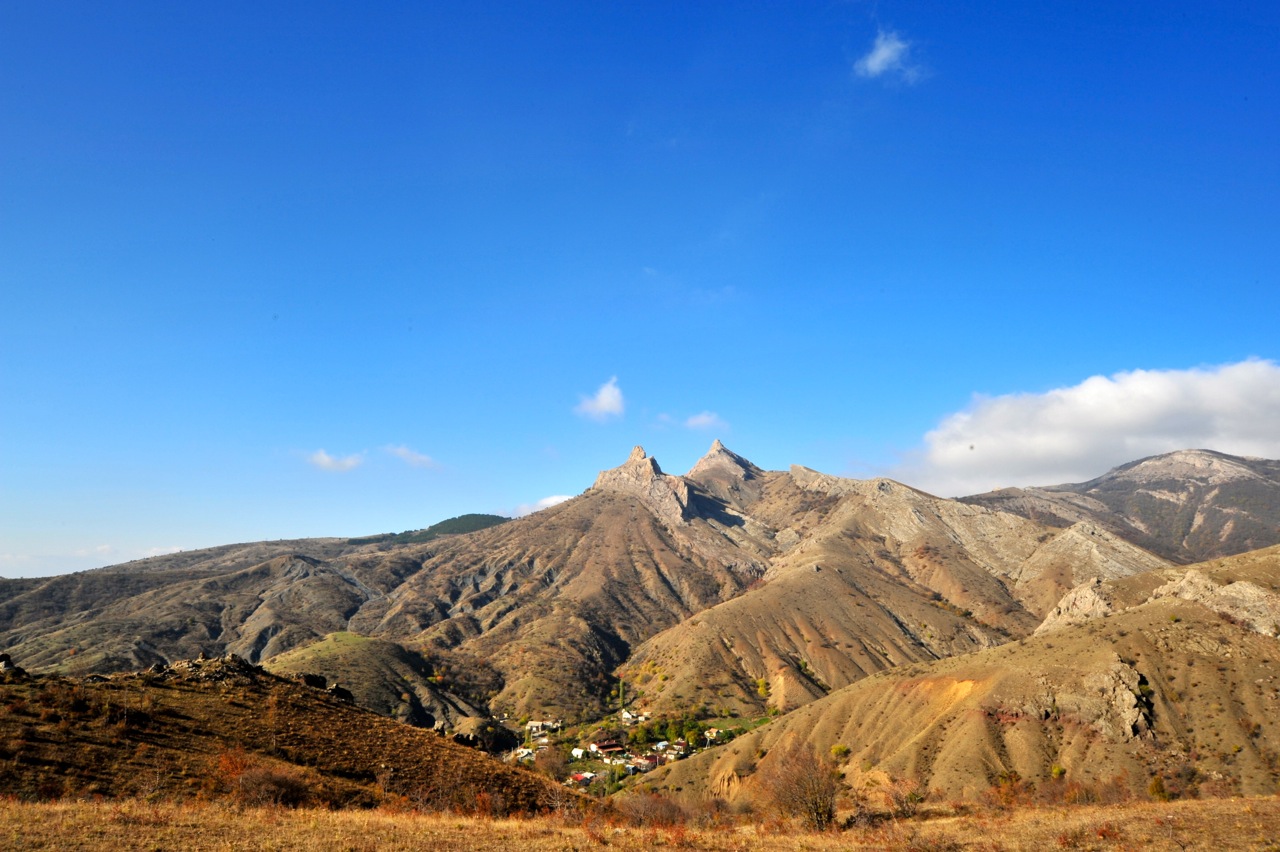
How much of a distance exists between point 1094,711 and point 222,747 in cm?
A: 8532

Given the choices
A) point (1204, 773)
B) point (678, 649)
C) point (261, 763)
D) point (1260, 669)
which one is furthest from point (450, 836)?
point (678, 649)

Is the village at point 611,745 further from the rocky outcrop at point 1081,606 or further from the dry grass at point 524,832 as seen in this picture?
the dry grass at point 524,832

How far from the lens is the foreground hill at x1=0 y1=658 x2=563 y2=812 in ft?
83.9

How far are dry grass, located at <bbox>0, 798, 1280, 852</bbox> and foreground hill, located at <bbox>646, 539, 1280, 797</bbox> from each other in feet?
149

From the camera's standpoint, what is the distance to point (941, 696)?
289ft

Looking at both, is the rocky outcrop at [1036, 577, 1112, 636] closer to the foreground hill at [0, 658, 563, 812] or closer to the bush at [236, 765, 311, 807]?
the foreground hill at [0, 658, 563, 812]

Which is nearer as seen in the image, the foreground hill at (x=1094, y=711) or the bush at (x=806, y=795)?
the bush at (x=806, y=795)

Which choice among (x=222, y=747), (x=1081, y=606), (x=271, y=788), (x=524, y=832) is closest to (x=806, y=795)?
(x=524, y=832)

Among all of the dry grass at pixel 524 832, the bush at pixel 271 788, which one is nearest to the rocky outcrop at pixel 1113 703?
the dry grass at pixel 524 832

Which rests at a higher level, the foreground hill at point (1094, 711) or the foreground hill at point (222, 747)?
the foreground hill at point (222, 747)

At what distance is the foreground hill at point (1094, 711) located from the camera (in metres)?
66.8

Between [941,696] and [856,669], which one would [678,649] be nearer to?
[856,669]

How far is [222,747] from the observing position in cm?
3062

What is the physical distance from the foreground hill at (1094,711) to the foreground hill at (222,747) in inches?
2254
